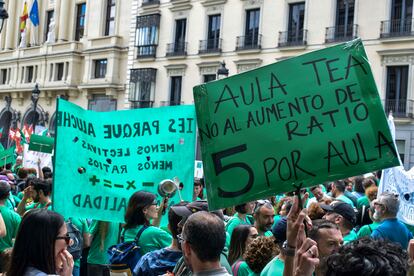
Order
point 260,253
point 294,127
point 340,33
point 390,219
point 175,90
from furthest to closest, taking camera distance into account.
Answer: point 175,90 < point 340,33 < point 390,219 < point 260,253 < point 294,127

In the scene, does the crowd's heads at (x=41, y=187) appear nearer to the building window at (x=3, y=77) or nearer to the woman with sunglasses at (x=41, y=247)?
→ the woman with sunglasses at (x=41, y=247)

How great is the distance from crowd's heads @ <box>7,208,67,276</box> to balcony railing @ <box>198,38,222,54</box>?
83.6ft

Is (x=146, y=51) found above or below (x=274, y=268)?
above

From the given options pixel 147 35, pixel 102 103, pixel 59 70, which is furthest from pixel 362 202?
pixel 59 70

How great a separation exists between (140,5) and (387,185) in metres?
27.1

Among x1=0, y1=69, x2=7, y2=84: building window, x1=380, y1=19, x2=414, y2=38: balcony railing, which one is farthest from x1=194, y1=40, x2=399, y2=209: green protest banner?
x1=0, y1=69, x2=7, y2=84: building window

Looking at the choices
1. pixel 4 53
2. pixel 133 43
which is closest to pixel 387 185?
pixel 133 43

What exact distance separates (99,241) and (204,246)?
2943mm

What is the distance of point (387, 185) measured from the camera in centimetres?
707

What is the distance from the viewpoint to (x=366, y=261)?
6.51ft

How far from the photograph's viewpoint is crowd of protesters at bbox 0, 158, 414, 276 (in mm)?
2245

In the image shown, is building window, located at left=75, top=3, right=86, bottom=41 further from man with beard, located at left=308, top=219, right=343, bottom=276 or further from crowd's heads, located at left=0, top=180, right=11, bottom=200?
man with beard, located at left=308, top=219, right=343, bottom=276

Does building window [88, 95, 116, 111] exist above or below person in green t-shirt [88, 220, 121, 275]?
above

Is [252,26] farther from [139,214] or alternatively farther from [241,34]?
[139,214]
